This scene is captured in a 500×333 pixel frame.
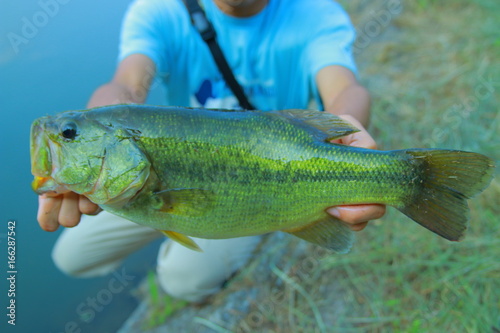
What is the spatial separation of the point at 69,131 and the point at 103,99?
0.92 meters

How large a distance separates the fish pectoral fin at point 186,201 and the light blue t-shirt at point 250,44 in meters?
1.58

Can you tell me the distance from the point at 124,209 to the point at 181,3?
6.67 feet

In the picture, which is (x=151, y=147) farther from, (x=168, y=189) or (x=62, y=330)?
(x=62, y=330)

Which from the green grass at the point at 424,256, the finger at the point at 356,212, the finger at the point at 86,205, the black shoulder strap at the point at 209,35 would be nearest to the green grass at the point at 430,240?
the green grass at the point at 424,256

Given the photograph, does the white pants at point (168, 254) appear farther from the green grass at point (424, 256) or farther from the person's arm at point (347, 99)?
the person's arm at point (347, 99)

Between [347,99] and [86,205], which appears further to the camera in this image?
[347,99]

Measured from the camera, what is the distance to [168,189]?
1.64m

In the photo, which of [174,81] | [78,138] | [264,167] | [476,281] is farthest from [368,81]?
[78,138]

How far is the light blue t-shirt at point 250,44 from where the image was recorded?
298 centimetres

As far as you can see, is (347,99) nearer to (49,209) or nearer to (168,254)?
(49,209)

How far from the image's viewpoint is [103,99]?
2.46 meters

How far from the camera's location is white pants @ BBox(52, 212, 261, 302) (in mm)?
3375

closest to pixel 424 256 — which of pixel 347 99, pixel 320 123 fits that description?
pixel 347 99

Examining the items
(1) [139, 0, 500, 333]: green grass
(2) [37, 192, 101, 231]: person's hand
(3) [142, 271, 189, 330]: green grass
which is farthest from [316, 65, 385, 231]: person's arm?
(3) [142, 271, 189, 330]: green grass
